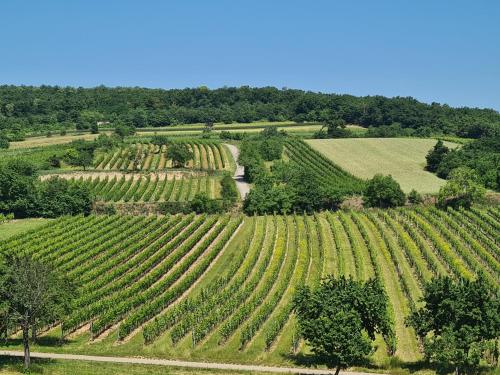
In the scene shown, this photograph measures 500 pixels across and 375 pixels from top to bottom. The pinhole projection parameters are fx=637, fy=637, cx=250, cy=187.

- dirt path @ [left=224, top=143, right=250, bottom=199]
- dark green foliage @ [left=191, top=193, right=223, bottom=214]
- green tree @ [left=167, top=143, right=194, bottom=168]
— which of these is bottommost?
dark green foliage @ [left=191, top=193, right=223, bottom=214]

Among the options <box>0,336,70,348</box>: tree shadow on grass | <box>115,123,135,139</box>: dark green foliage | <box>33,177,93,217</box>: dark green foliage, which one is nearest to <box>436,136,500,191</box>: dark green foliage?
<box>33,177,93,217</box>: dark green foliage

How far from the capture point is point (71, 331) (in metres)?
57.3

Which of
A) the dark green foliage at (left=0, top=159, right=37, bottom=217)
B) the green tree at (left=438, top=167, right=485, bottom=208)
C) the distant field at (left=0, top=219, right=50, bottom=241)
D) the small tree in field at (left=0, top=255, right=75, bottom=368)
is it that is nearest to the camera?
the small tree in field at (left=0, top=255, right=75, bottom=368)

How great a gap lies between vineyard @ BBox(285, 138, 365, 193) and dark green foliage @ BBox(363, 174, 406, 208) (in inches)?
184

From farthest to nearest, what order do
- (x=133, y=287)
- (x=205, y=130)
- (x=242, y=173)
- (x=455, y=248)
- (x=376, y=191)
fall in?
1. (x=205, y=130)
2. (x=242, y=173)
3. (x=376, y=191)
4. (x=455, y=248)
5. (x=133, y=287)

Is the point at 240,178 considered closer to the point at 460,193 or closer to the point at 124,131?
the point at 460,193

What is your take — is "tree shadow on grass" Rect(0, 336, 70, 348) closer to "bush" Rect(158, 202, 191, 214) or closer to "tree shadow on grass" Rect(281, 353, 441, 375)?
"tree shadow on grass" Rect(281, 353, 441, 375)

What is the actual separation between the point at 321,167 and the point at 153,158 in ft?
126

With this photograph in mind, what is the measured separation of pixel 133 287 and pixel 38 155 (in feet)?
295

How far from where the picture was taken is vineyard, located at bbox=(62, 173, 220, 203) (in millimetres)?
115250

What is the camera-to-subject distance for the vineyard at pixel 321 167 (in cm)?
11850

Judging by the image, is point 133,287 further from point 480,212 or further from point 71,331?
point 480,212

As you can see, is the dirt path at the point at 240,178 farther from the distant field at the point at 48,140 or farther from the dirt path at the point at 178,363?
the dirt path at the point at 178,363

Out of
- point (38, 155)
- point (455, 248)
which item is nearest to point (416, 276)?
point (455, 248)
